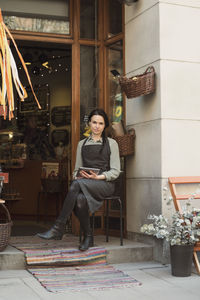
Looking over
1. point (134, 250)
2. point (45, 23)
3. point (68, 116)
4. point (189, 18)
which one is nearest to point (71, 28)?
point (45, 23)

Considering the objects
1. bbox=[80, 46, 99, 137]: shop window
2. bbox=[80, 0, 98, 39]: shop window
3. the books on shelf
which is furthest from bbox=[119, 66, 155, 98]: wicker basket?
the books on shelf

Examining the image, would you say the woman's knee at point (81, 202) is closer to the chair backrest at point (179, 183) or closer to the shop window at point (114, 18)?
the chair backrest at point (179, 183)

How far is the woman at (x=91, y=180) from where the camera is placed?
511 centimetres

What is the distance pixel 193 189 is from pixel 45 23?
2977 mm

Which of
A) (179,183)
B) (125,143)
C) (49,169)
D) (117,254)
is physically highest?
(125,143)

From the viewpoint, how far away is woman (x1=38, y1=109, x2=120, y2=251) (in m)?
5.11

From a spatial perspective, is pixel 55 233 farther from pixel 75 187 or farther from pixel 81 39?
pixel 81 39

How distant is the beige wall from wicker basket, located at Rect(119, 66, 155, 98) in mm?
91

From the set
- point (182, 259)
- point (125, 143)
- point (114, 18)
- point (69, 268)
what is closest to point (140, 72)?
point (125, 143)

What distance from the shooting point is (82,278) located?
15.1 feet

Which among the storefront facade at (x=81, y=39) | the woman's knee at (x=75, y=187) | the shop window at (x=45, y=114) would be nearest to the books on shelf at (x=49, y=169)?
the shop window at (x=45, y=114)

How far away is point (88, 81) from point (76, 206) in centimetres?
213

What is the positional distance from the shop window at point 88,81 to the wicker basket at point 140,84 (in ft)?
3.09

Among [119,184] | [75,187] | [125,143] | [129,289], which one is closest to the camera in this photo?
[129,289]
